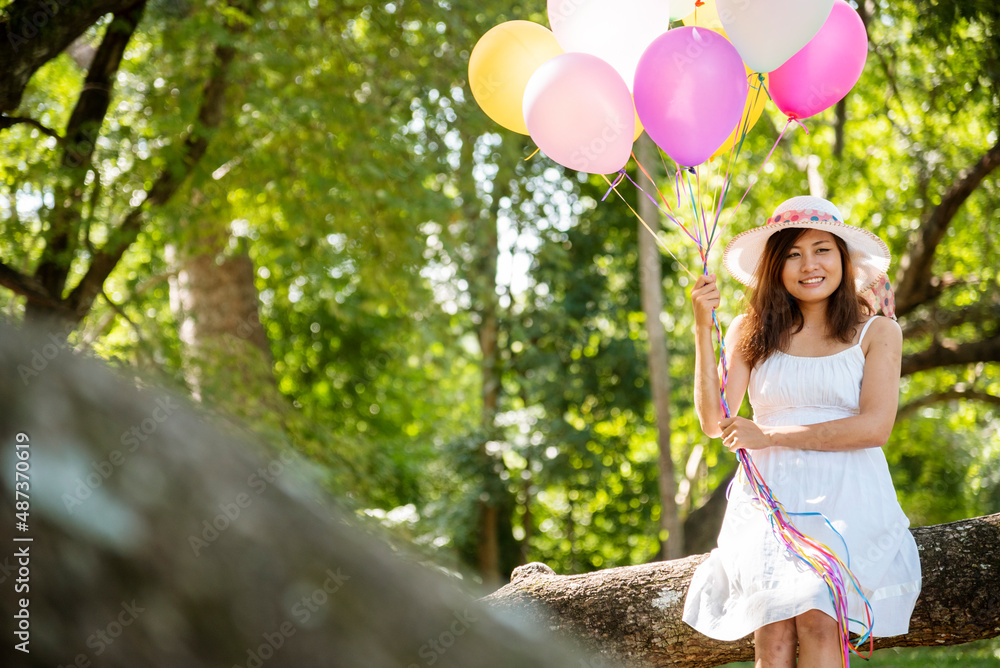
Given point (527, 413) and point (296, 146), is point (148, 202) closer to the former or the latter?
point (296, 146)

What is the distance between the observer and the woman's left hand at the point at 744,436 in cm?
250

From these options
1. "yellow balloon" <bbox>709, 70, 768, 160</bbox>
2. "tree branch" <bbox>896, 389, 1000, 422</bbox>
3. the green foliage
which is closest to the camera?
"yellow balloon" <bbox>709, 70, 768, 160</bbox>

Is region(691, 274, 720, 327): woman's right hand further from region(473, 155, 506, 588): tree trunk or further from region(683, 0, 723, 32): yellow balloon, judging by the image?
region(473, 155, 506, 588): tree trunk

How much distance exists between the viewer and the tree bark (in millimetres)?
2506

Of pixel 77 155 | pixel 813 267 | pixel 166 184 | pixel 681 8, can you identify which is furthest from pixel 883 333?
pixel 166 184

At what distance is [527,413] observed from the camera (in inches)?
446

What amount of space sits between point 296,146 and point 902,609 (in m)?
A: 5.79

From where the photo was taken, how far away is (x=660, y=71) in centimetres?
280

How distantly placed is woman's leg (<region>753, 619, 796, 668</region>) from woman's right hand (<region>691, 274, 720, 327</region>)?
92 centimetres

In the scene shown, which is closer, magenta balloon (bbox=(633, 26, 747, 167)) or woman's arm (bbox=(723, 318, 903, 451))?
woman's arm (bbox=(723, 318, 903, 451))

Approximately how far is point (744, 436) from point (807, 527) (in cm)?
32

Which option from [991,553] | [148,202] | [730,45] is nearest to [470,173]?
[148,202]

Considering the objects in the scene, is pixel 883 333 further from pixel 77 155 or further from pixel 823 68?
pixel 77 155

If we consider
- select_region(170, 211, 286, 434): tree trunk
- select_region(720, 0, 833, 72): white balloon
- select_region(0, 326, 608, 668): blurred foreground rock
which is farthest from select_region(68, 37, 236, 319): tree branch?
select_region(0, 326, 608, 668): blurred foreground rock
